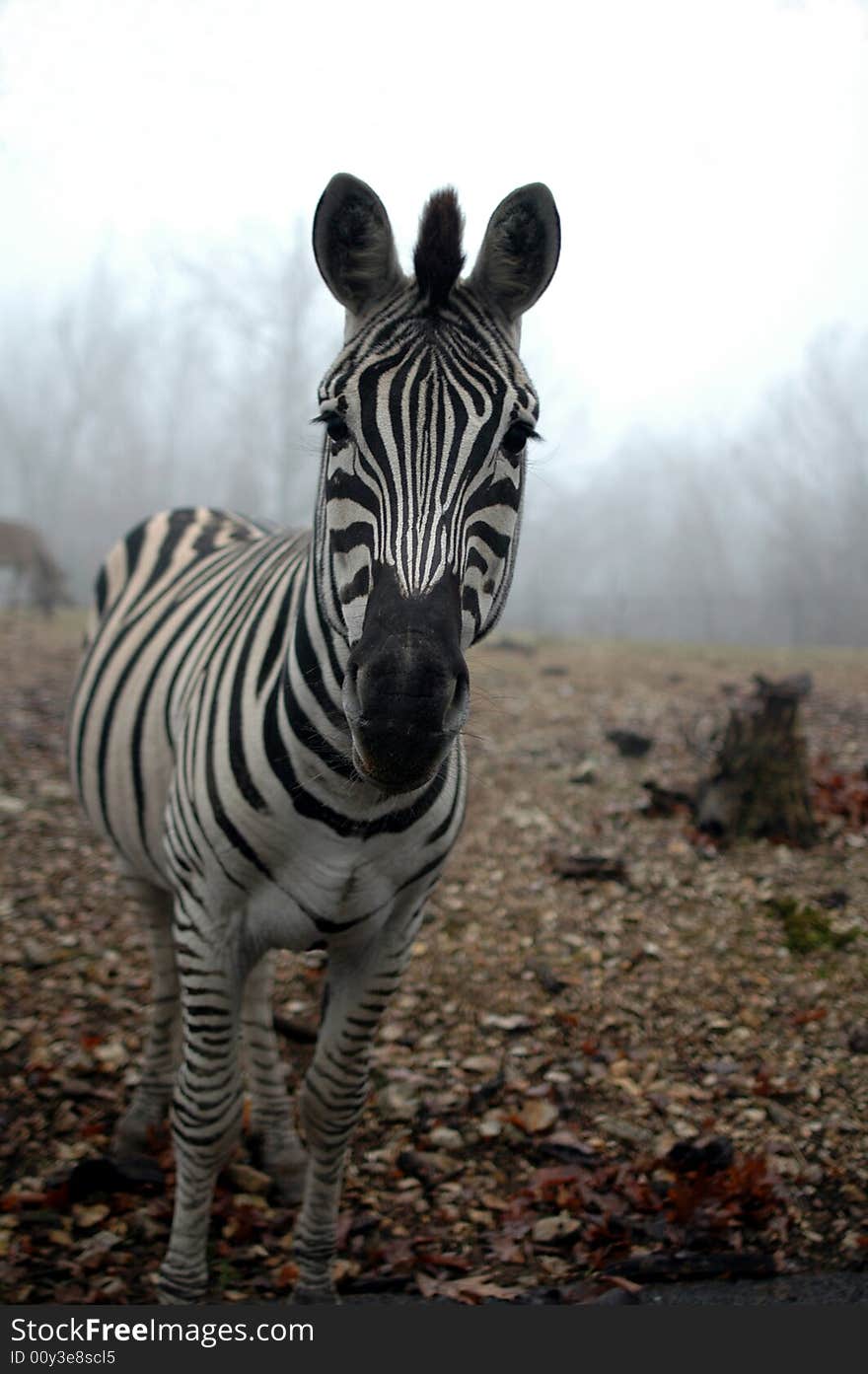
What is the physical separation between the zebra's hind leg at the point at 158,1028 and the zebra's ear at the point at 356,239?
8.89ft

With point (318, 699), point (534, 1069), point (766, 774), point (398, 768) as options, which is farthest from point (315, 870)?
point (766, 774)

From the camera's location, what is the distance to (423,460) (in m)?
2.16

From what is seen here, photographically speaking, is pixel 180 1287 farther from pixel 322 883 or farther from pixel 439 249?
pixel 439 249

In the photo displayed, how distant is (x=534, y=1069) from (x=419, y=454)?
319 cm

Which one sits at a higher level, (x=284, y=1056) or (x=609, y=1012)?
(x=609, y=1012)

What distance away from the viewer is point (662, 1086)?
13.9 ft

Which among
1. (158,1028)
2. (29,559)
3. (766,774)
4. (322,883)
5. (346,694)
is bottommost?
(29,559)

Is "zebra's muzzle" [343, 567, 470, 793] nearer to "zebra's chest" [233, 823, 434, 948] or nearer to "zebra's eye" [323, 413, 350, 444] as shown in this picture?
"zebra's eye" [323, 413, 350, 444]

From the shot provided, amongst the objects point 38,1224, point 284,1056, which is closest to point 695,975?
point 284,1056

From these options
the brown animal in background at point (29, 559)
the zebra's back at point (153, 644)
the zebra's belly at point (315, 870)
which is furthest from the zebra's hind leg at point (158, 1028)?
the brown animal in background at point (29, 559)

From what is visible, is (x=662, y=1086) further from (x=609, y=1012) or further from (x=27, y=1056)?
(x=27, y=1056)

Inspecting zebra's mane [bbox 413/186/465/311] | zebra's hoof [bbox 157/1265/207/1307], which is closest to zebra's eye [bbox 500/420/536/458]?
zebra's mane [bbox 413/186/465/311]

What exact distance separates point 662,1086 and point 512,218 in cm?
347

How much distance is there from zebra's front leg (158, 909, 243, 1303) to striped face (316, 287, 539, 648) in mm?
1152
